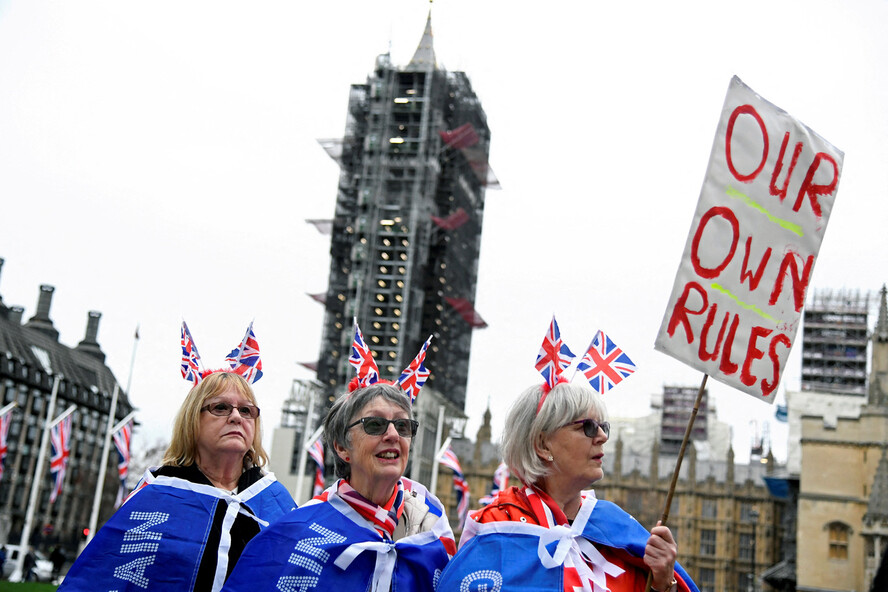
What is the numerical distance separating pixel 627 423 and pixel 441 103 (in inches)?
1266

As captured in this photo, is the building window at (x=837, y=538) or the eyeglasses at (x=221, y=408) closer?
the eyeglasses at (x=221, y=408)

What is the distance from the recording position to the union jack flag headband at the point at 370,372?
4.76 meters

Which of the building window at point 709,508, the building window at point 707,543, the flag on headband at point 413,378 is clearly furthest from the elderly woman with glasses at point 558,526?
the building window at point 709,508

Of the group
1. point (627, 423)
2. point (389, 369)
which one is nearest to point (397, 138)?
point (389, 369)

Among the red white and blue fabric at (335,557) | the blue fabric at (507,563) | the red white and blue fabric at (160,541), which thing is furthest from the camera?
the red white and blue fabric at (160,541)

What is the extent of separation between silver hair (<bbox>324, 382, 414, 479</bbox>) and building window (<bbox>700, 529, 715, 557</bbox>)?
71.8m

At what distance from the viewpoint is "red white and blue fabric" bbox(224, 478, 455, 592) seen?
3.87 meters

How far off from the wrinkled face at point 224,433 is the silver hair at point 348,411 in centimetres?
51

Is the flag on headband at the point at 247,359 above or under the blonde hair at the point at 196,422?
above

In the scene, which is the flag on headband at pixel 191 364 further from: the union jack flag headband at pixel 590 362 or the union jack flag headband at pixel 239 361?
the union jack flag headband at pixel 590 362

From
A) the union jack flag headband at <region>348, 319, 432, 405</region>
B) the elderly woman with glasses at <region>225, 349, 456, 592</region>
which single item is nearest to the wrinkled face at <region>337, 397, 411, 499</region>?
the elderly woman with glasses at <region>225, 349, 456, 592</region>

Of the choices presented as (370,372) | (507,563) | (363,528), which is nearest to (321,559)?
(363,528)

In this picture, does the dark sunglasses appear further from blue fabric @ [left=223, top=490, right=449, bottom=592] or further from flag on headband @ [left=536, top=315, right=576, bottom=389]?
blue fabric @ [left=223, top=490, right=449, bottom=592]

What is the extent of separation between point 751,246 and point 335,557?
1978 millimetres
